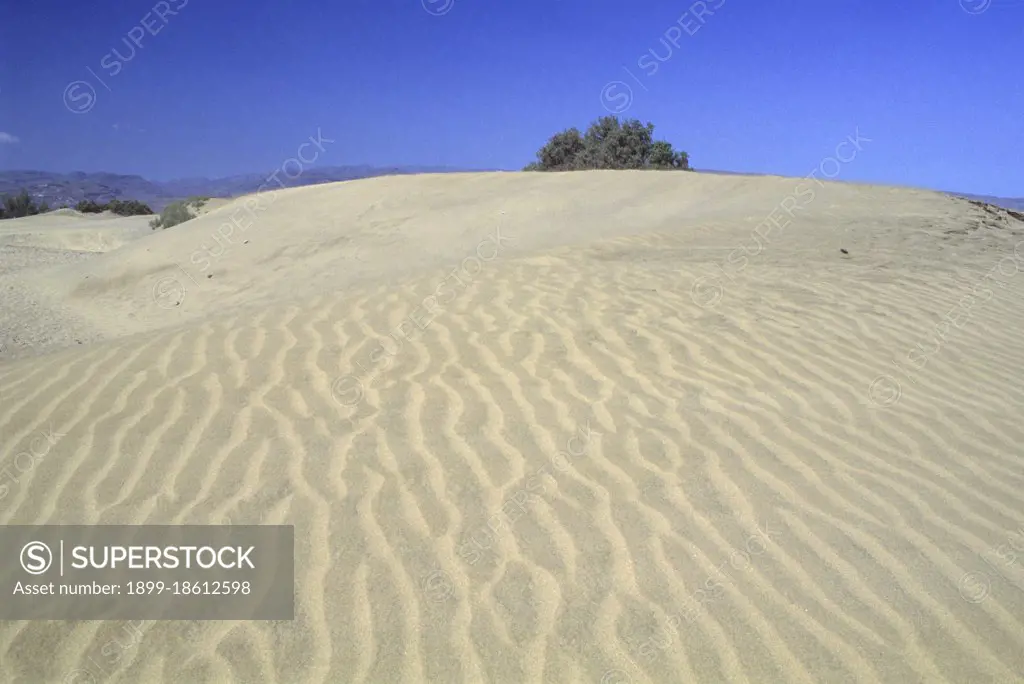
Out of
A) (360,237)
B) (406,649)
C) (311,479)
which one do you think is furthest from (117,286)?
(406,649)

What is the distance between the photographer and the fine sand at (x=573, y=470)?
9.39 ft

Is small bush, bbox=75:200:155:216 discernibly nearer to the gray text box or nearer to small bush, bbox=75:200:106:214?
small bush, bbox=75:200:106:214

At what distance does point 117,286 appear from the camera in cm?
1204

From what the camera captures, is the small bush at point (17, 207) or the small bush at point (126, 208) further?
the small bush at point (126, 208)

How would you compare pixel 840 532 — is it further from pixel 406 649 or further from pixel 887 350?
pixel 887 350

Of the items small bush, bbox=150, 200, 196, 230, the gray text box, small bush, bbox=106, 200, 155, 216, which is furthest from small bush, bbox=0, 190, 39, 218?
the gray text box

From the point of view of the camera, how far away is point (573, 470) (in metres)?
3.91

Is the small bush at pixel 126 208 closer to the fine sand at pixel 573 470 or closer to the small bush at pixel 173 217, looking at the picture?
the small bush at pixel 173 217

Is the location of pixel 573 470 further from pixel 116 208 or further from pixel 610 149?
pixel 116 208

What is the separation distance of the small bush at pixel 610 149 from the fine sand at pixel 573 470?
1854cm

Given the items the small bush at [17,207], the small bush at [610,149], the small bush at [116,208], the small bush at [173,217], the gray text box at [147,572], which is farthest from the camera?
the small bush at [116,208]

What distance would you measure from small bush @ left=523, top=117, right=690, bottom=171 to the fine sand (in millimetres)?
18537

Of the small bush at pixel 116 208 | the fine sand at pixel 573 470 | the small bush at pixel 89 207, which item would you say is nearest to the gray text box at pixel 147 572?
the fine sand at pixel 573 470

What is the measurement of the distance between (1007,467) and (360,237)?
403 inches
